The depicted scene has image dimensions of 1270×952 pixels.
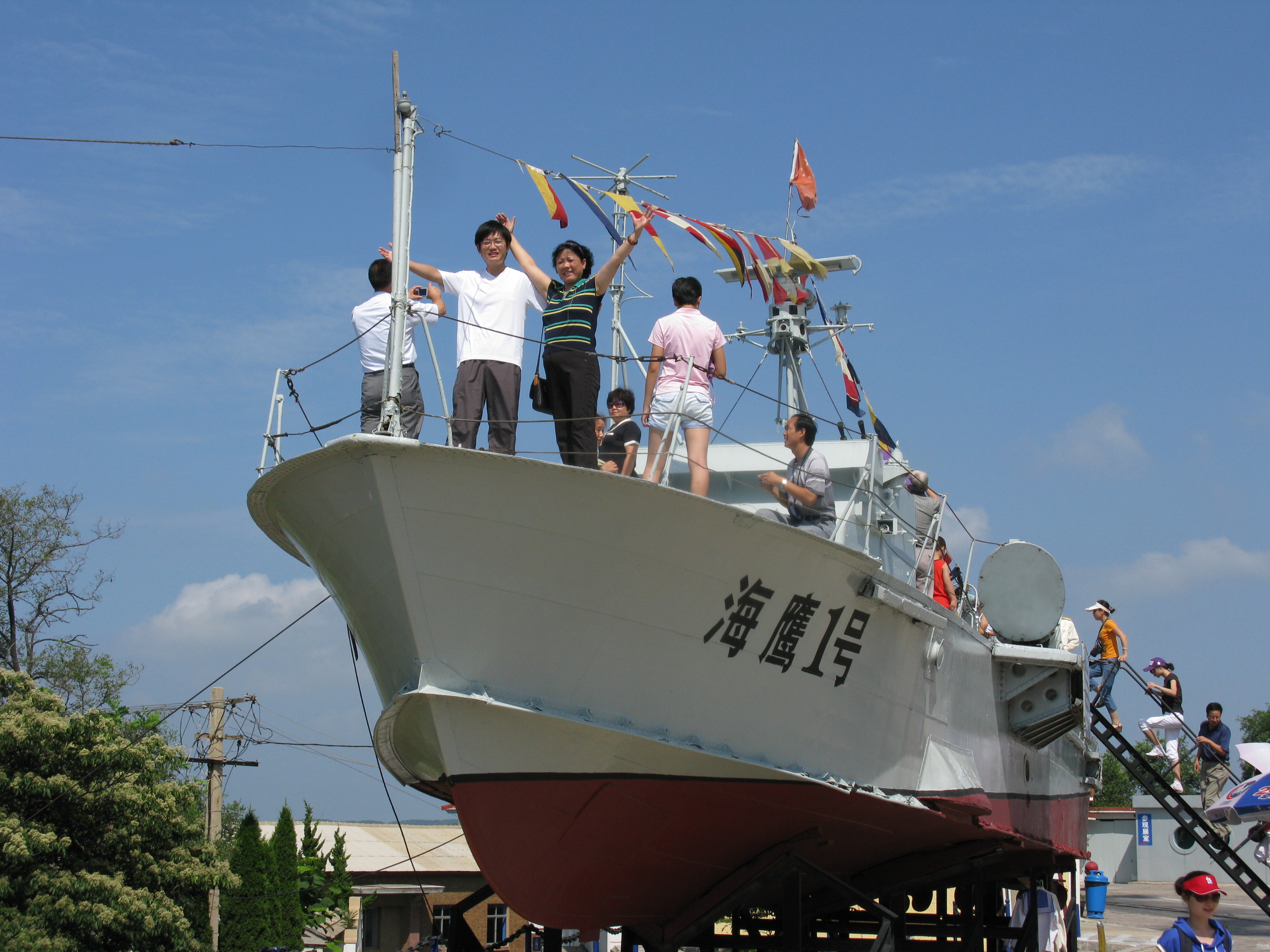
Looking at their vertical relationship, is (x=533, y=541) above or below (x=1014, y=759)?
above

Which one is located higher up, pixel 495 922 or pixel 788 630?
pixel 788 630

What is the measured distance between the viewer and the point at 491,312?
6801 mm

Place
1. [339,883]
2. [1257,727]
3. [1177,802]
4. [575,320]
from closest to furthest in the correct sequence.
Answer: [575,320] → [1177,802] → [339,883] → [1257,727]

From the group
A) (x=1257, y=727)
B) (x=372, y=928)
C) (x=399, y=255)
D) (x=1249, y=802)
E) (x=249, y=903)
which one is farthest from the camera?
(x=1257, y=727)

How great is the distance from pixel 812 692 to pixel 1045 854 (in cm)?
487

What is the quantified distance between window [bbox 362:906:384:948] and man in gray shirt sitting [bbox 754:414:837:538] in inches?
829

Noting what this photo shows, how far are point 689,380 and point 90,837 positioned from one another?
12.9 m

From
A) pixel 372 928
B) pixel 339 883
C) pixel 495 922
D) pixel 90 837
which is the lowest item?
pixel 372 928

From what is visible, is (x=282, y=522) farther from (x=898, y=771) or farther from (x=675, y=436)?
(x=898, y=771)

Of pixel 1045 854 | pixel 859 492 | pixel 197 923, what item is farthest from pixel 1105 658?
pixel 197 923

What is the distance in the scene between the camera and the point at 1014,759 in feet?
33.4

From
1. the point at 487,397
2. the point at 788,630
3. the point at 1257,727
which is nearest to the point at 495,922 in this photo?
the point at 788,630

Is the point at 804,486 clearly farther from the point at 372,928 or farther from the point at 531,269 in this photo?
the point at 372,928

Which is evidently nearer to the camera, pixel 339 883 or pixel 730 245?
pixel 730 245
